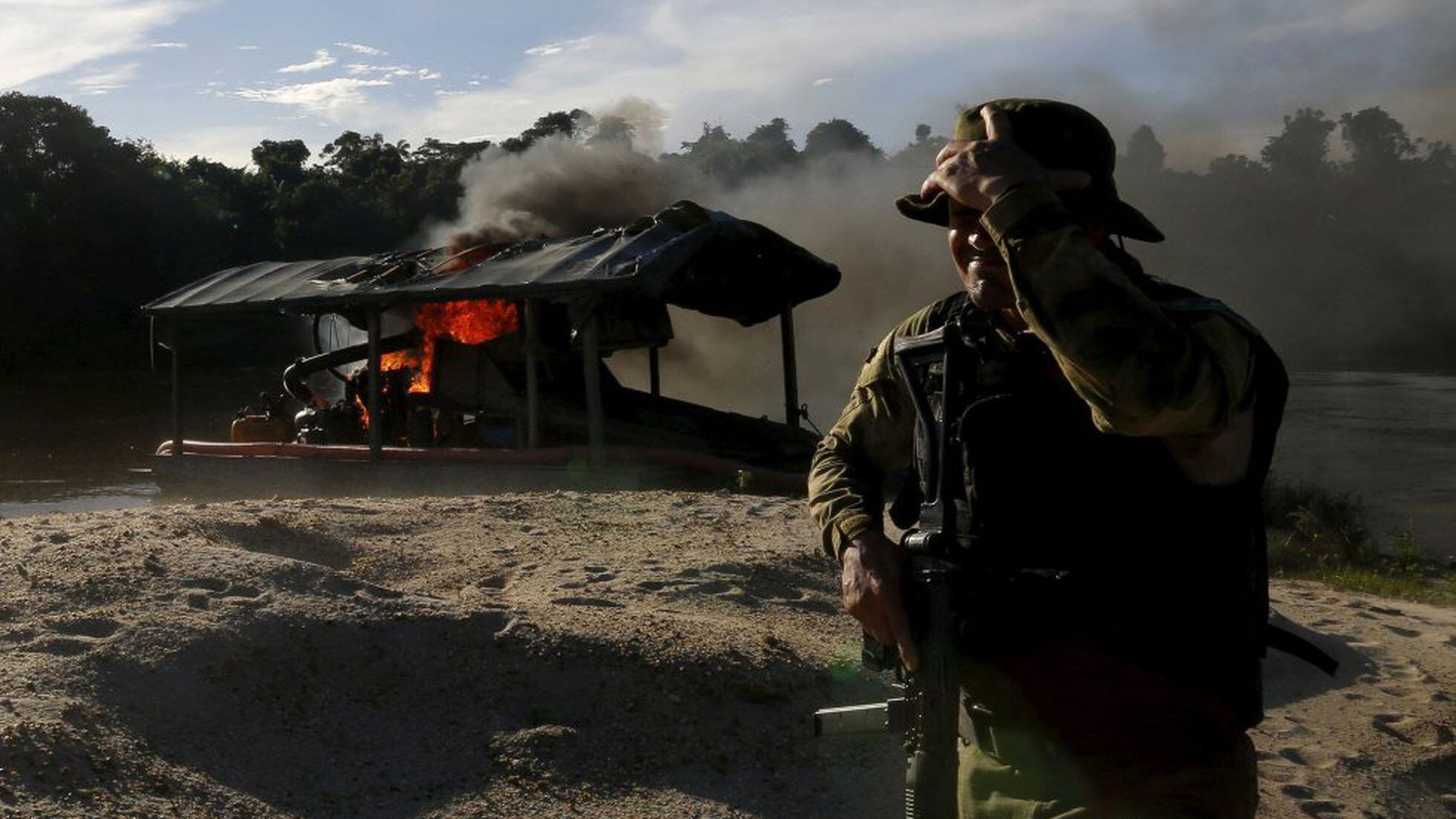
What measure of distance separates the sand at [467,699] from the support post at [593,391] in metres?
6.12

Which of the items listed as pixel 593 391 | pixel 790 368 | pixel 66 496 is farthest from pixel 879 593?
pixel 66 496

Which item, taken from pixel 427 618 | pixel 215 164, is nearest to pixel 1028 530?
pixel 427 618

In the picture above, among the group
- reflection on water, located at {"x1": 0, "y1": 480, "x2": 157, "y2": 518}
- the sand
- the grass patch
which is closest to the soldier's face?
the sand

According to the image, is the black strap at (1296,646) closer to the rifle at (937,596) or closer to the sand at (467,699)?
the rifle at (937,596)

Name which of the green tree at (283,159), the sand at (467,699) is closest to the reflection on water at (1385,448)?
the sand at (467,699)

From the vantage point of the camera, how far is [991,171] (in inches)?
84.0

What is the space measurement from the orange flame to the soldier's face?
519 inches

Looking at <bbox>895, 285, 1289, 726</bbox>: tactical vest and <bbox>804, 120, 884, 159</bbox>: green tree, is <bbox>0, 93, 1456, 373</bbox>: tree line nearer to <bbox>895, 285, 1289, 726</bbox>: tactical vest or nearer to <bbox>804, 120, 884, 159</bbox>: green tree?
<bbox>804, 120, 884, 159</bbox>: green tree

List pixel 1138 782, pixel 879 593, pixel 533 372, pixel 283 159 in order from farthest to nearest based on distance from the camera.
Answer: pixel 283 159, pixel 533 372, pixel 879 593, pixel 1138 782

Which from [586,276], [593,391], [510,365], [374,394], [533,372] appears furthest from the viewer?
[510,365]

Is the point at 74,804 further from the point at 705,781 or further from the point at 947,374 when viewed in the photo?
the point at 947,374

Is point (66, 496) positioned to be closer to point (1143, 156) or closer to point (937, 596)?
point (937, 596)

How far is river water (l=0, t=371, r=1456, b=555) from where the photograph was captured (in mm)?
16328

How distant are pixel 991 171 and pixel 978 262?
0.19 meters
